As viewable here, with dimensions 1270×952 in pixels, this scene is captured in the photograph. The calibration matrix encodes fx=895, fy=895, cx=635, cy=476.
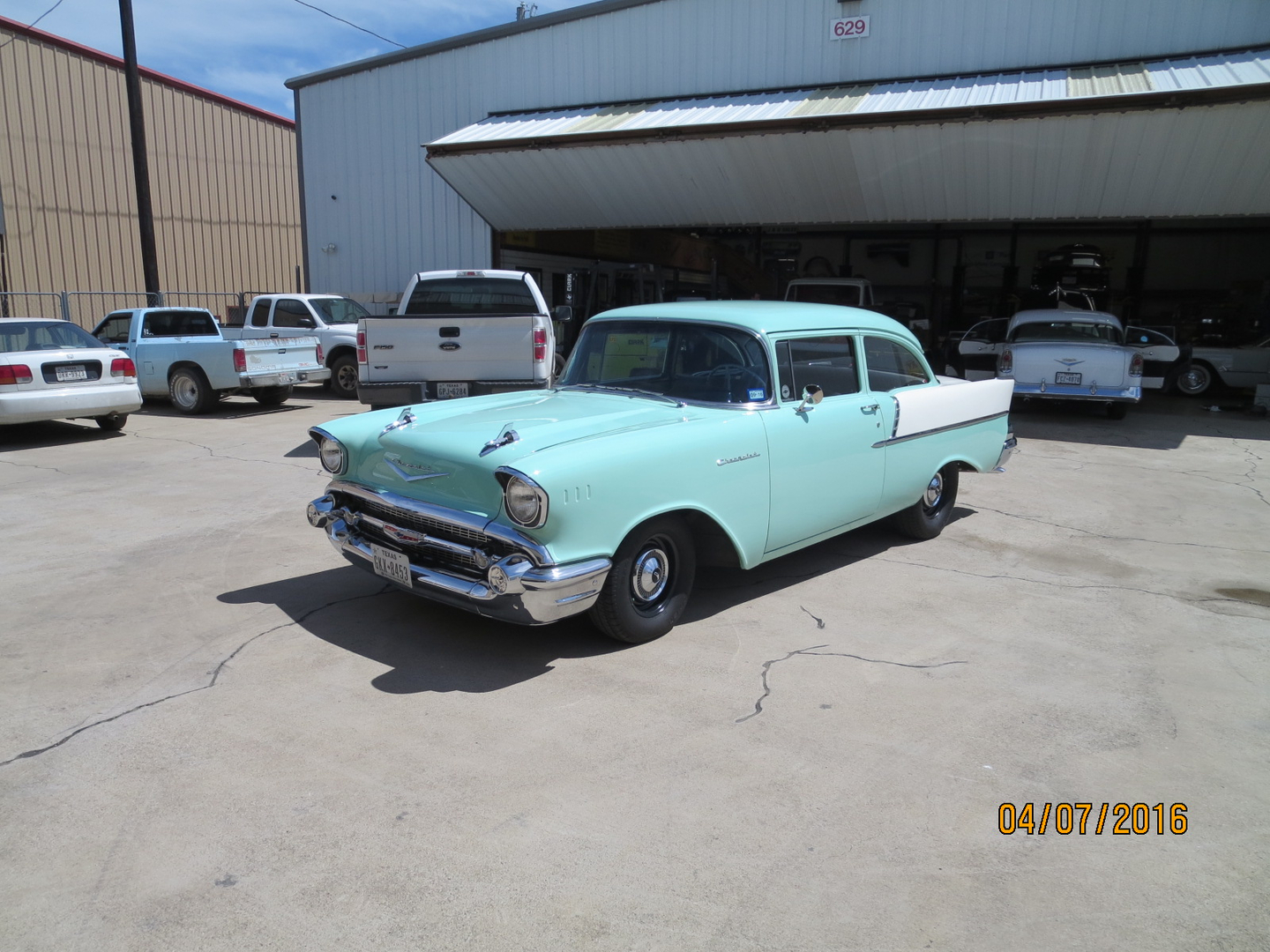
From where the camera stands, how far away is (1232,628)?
4.98 m

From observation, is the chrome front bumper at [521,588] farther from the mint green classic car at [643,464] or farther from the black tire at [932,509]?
the black tire at [932,509]

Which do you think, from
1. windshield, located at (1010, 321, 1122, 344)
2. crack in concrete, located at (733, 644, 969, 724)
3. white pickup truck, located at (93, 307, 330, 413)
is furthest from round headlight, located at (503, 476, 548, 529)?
windshield, located at (1010, 321, 1122, 344)

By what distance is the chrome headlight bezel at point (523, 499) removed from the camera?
386 centimetres

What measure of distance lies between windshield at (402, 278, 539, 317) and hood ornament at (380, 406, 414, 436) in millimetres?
5850

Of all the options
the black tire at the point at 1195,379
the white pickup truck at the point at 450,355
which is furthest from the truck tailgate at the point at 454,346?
the black tire at the point at 1195,379

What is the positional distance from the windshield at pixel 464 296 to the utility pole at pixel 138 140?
9.10 metres

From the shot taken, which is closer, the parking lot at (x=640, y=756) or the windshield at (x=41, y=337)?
the parking lot at (x=640, y=756)

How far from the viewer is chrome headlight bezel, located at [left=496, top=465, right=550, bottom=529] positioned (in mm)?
3863

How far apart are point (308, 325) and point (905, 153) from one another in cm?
981

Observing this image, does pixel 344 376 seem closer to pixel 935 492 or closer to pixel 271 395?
pixel 271 395

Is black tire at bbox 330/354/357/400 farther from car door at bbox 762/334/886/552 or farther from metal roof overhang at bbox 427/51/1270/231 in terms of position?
car door at bbox 762/334/886/552

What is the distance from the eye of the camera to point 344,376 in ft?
49.8

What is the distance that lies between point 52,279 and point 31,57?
4875 millimetres
